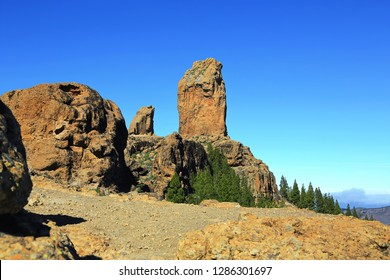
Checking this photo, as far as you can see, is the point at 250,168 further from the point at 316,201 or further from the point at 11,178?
the point at 11,178

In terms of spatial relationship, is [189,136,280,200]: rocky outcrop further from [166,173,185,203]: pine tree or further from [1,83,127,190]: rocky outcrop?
[1,83,127,190]: rocky outcrop

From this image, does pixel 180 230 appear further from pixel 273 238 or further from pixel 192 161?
pixel 192 161

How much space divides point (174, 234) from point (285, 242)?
8.29 m

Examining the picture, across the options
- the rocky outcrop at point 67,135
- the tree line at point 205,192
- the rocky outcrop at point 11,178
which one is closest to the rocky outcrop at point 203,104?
the tree line at point 205,192

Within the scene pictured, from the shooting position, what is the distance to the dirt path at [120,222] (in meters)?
17.9

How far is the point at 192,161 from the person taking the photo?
88500mm

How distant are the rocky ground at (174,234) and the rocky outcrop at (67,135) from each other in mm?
13786

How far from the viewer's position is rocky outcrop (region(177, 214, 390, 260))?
13.9 m

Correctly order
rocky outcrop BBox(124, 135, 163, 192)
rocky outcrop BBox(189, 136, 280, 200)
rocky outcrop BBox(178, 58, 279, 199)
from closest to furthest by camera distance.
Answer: rocky outcrop BBox(124, 135, 163, 192), rocky outcrop BBox(189, 136, 280, 200), rocky outcrop BBox(178, 58, 279, 199)

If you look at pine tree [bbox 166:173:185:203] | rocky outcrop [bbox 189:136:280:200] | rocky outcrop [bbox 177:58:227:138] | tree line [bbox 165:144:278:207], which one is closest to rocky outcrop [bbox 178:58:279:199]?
rocky outcrop [bbox 177:58:227:138]

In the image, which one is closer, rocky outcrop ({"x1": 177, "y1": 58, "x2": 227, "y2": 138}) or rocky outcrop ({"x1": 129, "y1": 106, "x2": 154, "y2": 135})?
rocky outcrop ({"x1": 177, "y1": 58, "x2": 227, "y2": 138})

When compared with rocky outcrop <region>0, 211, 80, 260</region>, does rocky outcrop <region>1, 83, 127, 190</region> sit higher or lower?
higher

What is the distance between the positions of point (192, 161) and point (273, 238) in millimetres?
74098

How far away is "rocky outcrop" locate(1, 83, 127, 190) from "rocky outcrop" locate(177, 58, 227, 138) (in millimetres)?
90648
